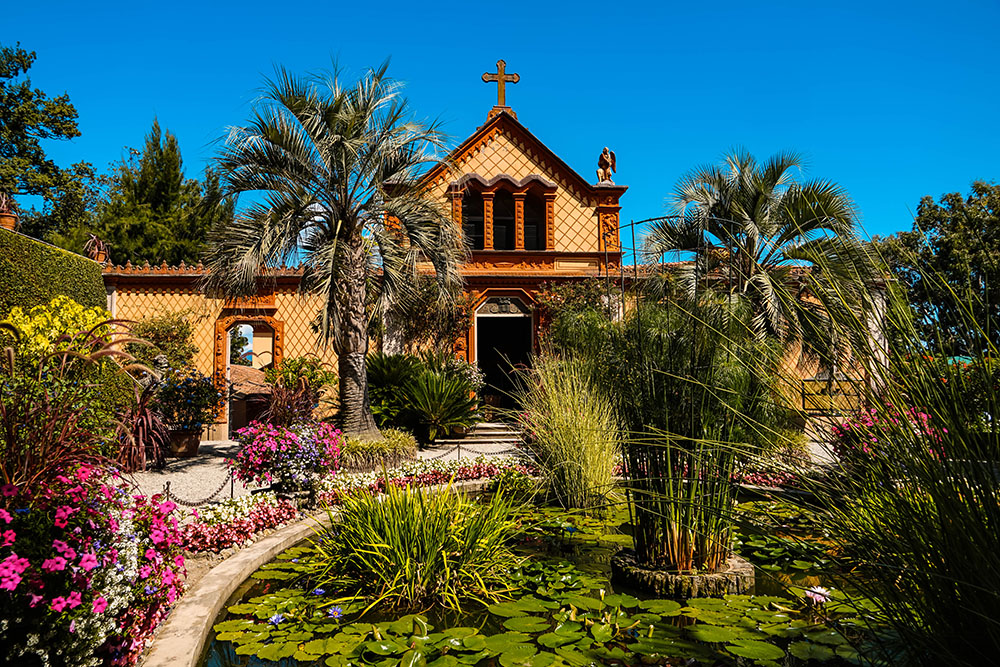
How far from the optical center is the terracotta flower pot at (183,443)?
9.72m

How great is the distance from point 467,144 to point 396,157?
237 inches

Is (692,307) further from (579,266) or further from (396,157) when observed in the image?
(579,266)

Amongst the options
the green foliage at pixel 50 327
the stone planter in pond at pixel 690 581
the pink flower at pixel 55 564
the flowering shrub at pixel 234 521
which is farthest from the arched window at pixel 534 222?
→ the pink flower at pixel 55 564

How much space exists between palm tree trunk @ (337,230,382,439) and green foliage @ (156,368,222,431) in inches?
90.3

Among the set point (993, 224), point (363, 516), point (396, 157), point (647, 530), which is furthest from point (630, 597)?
point (993, 224)

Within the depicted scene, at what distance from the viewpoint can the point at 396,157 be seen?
970 cm

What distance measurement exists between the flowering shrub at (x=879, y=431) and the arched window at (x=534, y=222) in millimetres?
13789

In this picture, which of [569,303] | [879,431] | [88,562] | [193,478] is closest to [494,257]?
[569,303]

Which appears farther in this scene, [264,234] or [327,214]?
[327,214]

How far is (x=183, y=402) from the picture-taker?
9719 mm

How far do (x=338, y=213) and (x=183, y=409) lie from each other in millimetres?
3949

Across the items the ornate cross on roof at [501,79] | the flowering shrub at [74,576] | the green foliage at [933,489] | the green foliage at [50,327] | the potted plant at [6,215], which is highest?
the ornate cross on roof at [501,79]

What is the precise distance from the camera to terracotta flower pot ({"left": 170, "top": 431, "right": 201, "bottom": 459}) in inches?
383

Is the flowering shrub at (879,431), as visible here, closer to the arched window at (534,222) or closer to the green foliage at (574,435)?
the green foliage at (574,435)
